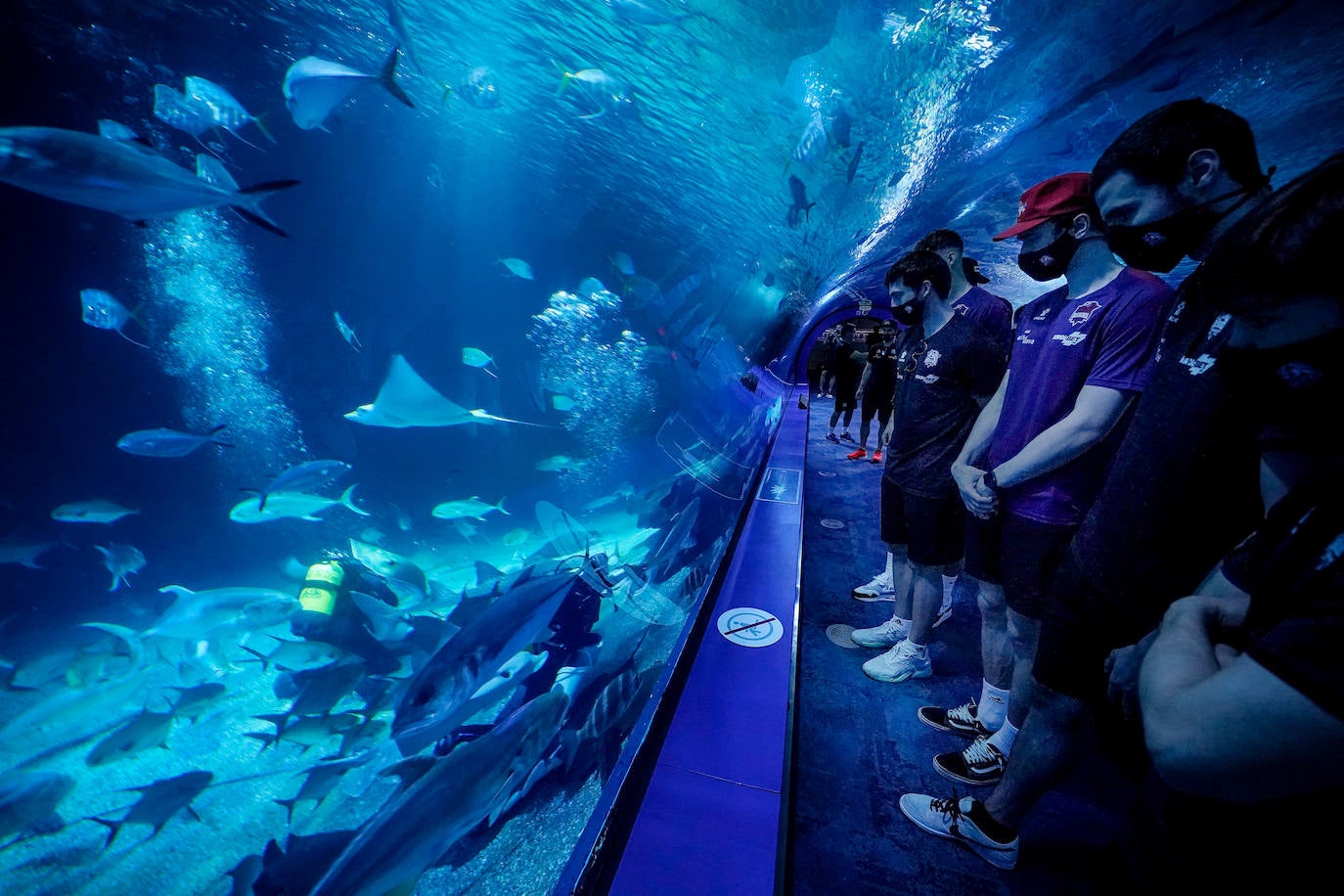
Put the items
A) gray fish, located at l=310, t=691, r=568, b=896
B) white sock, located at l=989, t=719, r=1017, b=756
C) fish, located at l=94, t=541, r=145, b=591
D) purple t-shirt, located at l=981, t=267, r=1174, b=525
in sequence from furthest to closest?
fish, located at l=94, t=541, r=145, b=591 < white sock, located at l=989, t=719, r=1017, b=756 < gray fish, located at l=310, t=691, r=568, b=896 < purple t-shirt, located at l=981, t=267, r=1174, b=525

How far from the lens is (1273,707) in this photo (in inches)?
21.5

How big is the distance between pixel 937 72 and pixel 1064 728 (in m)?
7.10

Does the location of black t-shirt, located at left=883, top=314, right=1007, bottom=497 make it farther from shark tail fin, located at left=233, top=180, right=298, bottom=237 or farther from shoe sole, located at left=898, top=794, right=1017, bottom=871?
shark tail fin, located at left=233, top=180, right=298, bottom=237

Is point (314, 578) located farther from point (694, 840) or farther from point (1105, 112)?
point (1105, 112)

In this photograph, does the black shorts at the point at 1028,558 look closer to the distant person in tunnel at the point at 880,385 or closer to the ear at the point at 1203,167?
the ear at the point at 1203,167

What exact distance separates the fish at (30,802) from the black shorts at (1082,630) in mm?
7206

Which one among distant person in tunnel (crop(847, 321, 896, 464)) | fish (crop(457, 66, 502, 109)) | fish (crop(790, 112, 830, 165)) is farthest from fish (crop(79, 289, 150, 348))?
distant person in tunnel (crop(847, 321, 896, 464))

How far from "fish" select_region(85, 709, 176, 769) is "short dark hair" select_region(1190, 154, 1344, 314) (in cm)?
773

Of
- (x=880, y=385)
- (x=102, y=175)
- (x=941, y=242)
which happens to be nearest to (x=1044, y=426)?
(x=941, y=242)

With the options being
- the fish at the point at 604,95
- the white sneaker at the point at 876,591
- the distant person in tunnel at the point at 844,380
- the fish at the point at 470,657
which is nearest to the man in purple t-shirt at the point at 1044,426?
the white sneaker at the point at 876,591

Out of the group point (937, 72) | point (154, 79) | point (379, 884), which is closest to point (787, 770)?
point (379, 884)

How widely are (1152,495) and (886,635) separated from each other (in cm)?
188

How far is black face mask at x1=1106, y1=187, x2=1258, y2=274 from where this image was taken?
1.22 metres

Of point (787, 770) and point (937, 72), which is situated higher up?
point (937, 72)
